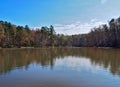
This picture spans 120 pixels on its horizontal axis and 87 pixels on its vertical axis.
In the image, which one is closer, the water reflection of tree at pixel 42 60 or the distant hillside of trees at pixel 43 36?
the water reflection of tree at pixel 42 60

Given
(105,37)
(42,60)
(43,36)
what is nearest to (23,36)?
(43,36)

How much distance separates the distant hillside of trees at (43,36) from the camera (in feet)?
267

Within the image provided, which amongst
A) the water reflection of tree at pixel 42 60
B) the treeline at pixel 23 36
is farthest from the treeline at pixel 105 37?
the water reflection of tree at pixel 42 60

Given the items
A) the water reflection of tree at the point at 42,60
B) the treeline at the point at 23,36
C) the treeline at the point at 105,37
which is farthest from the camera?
the treeline at the point at 105,37

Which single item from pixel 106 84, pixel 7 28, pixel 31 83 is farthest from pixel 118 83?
pixel 7 28

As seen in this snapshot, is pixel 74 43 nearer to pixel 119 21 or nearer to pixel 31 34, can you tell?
pixel 31 34

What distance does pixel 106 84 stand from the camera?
42.3 ft

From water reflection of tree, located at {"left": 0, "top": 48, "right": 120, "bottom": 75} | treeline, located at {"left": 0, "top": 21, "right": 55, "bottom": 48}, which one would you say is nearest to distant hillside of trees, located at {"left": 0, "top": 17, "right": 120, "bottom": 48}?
treeline, located at {"left": 0, "top": 21, "right": 55, "bottom": 48}

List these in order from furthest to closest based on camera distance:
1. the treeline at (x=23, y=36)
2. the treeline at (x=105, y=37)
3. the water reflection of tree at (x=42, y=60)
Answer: the treeline at (x=105, y=37)
the treeline at (x=23, y=36)
the water reflection of tree at (x=42, y=60)

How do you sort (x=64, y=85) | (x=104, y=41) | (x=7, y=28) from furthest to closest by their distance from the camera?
(x=104, y=41) < (x=7, y=28) < (x=64, y=85)

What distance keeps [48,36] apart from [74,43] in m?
35.0

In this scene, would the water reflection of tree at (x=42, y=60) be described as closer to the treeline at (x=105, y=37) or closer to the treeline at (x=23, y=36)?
the treeline at (x=23, y=36)

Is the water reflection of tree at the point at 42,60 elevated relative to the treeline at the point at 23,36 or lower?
lower

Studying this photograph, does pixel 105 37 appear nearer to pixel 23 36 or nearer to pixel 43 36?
pixel 43 36
